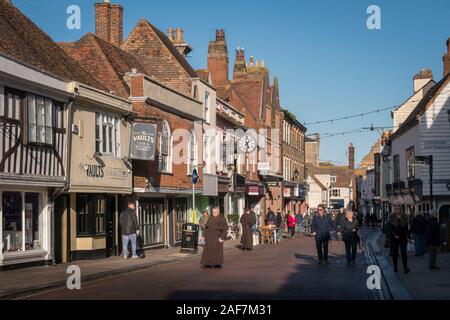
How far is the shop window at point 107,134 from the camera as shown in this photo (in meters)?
25.0

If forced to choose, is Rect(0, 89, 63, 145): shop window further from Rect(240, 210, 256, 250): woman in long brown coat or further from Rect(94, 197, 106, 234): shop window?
Rect(240, 210, 256, 250): woman in long brown coat

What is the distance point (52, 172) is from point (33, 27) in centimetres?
695

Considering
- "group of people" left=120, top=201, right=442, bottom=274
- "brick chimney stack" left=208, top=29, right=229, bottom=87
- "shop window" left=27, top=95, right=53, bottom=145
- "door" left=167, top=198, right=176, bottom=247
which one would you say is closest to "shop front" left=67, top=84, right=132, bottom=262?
"group of people" left=120, top=201, right=442, bottom=274

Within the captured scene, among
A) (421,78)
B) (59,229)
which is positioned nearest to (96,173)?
(59,229)

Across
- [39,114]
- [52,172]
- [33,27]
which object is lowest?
[52,172]

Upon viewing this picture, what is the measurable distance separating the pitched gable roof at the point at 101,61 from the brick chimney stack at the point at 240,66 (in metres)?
29.5

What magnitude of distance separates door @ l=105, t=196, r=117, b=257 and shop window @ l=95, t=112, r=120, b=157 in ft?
5.87

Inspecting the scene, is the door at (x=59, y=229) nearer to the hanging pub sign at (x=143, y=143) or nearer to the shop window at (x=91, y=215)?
the shop window at (x=91, y=215)

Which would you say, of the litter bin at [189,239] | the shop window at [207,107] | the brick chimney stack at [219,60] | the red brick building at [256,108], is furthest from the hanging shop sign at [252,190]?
the litter bin at [189,239]

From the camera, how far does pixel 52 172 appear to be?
21.5 meters

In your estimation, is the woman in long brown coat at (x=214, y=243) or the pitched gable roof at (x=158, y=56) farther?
the pitched gable roof at (x=158, y=56)

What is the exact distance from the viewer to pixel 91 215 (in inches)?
958
